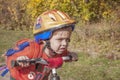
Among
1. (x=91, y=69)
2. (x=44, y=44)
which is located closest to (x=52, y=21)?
(x=44, y=44)

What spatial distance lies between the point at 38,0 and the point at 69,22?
897 centimetres

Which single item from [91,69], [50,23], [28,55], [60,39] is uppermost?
[50,23]

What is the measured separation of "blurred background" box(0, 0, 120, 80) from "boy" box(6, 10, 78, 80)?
10.3 feet

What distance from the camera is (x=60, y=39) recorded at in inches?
127

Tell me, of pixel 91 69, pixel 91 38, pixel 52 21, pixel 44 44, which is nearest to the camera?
pixel 52 21

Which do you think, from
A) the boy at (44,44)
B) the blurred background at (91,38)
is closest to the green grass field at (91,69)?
the blurred background at (91,38)

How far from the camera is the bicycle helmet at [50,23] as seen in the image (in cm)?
315

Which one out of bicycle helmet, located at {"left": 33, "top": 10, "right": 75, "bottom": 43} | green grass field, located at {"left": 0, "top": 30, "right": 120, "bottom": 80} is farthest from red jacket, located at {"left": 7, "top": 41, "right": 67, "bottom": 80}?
green grass field, located at {"left": 0, "top": 30, "right": 120, "bottom": 80}

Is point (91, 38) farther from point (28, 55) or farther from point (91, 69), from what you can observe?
point (28, 55)

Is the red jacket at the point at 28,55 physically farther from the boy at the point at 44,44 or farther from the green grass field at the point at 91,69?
the green grass field at the point at 91,69

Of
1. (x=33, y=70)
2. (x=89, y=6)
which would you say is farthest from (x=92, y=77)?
(x=89, y=6)

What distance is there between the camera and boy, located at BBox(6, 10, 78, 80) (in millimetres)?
3184

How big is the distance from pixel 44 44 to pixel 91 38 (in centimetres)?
634

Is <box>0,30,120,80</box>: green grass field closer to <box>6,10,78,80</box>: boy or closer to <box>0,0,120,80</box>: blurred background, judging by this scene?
<box>0,0,120,80</box>: blurred background
